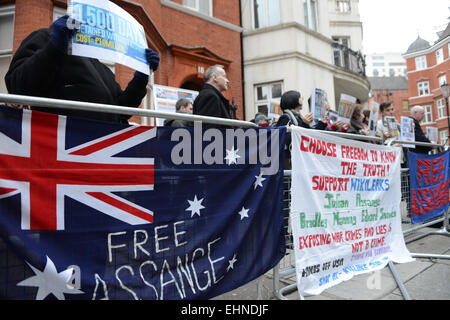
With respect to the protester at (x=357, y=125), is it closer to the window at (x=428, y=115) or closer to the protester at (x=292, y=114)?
the protester at (x=292, y=114)

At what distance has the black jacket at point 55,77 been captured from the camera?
6.42 ft

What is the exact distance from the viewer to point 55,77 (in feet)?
6.96

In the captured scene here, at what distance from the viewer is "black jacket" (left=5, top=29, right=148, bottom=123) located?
1957 millimetres

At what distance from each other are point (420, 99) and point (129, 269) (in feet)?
169

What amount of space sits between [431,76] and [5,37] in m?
51.2

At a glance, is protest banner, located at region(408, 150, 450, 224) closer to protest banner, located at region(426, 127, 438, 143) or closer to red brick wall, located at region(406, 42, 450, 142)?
protest banner, located at region(426, 127, 438, 143)

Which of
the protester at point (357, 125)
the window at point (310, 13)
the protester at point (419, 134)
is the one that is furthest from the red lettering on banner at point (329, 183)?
the window at point (310, 13)

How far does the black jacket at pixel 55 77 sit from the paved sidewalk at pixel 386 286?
6.44 ft

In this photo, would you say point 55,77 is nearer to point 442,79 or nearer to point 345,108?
point 345,108

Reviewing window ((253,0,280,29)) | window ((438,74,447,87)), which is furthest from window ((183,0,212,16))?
window ((438,74,447,87))

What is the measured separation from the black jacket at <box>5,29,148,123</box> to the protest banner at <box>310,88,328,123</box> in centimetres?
204

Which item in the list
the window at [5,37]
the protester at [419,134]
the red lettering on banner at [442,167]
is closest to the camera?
the red lettering on banner at [442,167]

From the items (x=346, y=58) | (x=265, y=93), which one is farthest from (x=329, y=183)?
(x=346, y=58)
